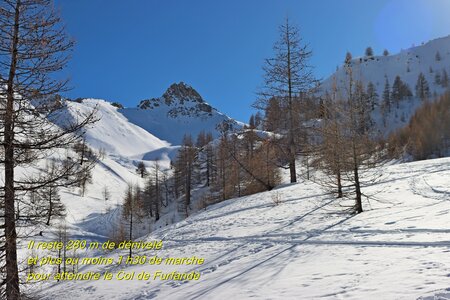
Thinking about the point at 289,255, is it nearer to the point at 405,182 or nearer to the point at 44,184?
the point at 44,184

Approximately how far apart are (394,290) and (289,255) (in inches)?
149

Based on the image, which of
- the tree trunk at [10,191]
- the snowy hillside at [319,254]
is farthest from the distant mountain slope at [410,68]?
the tree trunk at [10,191]

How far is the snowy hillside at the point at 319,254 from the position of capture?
555cm

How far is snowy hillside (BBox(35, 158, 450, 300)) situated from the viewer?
18.2 ft

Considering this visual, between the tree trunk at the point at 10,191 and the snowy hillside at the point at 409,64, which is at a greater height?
the snowy hillside at the point at 409,64

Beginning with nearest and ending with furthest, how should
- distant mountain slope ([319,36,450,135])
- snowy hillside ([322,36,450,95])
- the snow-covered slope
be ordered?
distant mountain slope ([319,36,450,135])
snowy hillside ([322,36,450,95])
the snow-covered slope

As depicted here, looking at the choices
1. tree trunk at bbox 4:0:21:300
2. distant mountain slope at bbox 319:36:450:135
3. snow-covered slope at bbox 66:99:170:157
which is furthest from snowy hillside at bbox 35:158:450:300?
snow-covered slope at bbox 66:99:170:157

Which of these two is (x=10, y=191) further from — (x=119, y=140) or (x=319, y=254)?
(x=119, y=140)

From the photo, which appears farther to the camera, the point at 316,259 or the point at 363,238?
the point at 363,238

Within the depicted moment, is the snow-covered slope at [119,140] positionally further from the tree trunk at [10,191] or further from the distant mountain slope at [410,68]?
the tree trunk at [10,191]

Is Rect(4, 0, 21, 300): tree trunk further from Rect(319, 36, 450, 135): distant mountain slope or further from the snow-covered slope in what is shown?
the snow-covered slope

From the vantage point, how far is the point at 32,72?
7613 millimetres

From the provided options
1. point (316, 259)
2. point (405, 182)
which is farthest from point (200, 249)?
point (405, 182)

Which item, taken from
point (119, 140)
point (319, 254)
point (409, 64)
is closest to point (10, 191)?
point (319, 254)
